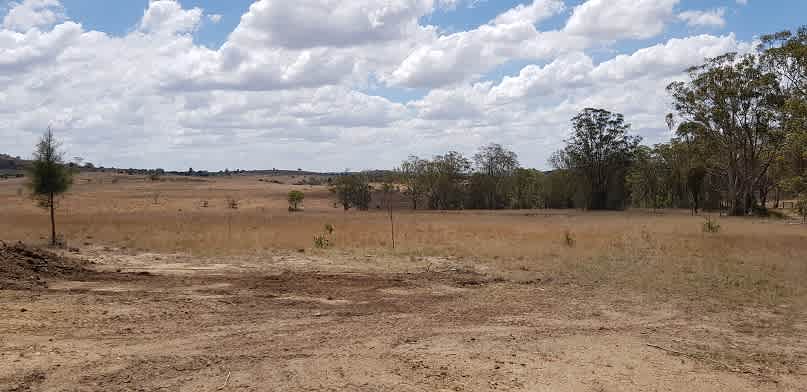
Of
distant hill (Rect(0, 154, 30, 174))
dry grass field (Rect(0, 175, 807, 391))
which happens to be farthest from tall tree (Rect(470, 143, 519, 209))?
distant hill (Rect(0, 154, 30, 174))

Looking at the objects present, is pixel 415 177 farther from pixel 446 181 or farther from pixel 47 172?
pixel 47 172

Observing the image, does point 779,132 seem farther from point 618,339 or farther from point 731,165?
point 618,339

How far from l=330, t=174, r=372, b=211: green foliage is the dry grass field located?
53217 millimetres

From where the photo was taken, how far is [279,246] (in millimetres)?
22953

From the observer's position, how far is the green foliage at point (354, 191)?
7412 centimetres

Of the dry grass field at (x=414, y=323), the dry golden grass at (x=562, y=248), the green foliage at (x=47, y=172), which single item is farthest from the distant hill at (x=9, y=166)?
the dry grass field at (x=414, y=323)

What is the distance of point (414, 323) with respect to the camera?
10.4 meters

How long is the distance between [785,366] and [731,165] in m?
50.5

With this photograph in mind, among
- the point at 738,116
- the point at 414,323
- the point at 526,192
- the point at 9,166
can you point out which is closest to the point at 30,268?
the point at 414,323

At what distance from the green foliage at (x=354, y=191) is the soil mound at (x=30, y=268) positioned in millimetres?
57523

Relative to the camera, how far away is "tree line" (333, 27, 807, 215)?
160 ft

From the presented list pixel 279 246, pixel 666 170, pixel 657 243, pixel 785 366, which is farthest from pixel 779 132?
pixel 785 366

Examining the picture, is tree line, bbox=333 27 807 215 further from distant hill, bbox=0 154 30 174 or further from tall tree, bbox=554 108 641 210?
distant hill, bbox=0 154 30 174

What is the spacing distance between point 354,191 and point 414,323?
63.9 m
